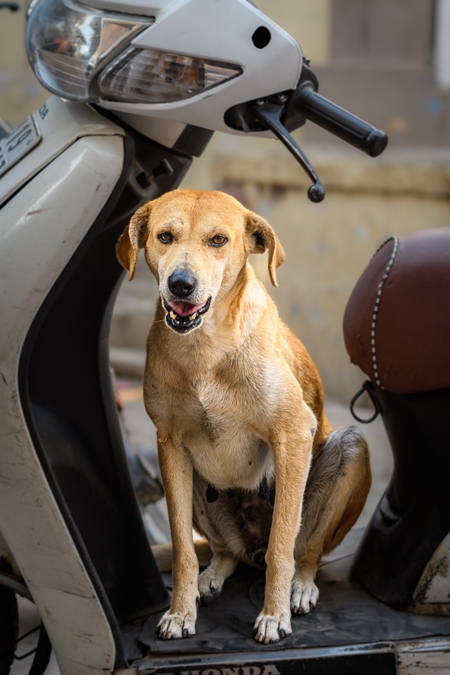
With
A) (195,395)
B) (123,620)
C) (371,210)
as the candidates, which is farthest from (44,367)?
(371,210)

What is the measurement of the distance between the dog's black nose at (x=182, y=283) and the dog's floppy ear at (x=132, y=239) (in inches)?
5.4

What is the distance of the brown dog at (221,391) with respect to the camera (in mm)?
1723

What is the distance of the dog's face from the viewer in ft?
5.45

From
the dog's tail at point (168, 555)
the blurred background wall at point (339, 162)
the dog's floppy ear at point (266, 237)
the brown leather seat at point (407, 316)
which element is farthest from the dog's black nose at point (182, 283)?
the blurred background wall at point (339, 162)

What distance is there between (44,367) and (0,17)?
5325 millimetres

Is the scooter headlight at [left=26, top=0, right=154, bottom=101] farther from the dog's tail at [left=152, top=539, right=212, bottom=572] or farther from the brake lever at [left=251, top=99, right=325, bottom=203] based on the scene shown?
the dog's tail at [left=152, top=539, right=212, bottom=572]

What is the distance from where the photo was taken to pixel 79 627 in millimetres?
1777

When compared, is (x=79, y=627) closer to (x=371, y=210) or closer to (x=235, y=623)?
(x=235, y=623)

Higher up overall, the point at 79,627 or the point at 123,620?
the point at 79,627

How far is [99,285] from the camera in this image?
191 centimetres

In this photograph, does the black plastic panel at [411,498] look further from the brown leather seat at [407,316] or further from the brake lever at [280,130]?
the brake lever at [280,130]

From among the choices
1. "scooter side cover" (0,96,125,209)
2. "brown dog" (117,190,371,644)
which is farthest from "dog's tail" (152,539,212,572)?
"scooter side cover" (0,96,125,209)

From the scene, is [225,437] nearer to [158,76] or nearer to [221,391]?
[221,391]

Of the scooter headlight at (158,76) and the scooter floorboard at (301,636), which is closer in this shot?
the scooter headlight at (158,76)
